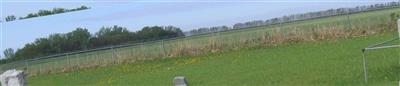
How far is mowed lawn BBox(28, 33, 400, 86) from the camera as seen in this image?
16.8 m

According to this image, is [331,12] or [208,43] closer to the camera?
[208,43]

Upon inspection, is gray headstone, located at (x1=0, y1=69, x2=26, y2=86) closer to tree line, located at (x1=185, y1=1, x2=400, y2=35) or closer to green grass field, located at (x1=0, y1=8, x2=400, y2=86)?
green grass field, located at (x1=0, y1=8, x2=400, y2=86)

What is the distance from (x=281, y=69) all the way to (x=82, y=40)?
31.0 meters

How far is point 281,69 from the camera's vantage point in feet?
66.5

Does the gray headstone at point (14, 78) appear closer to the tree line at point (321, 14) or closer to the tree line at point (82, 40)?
the tree line at point (321, 14)

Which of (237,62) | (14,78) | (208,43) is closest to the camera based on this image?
(14,78)

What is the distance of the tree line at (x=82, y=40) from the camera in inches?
1935

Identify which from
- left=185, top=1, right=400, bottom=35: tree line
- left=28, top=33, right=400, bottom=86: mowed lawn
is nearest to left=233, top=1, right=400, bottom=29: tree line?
left=185, top=1, right=400, bottom=35: tree line

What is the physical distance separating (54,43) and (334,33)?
24215 millimetres

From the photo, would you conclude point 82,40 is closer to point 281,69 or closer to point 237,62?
point 237,62

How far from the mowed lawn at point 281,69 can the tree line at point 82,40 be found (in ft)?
53.2

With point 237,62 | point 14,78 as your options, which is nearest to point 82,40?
point 237,62

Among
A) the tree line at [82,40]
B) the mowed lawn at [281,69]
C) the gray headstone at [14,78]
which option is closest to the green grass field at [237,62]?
the mowed lawn at [281,69]

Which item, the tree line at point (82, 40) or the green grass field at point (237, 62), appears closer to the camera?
the green grass field at point (237, 62)
